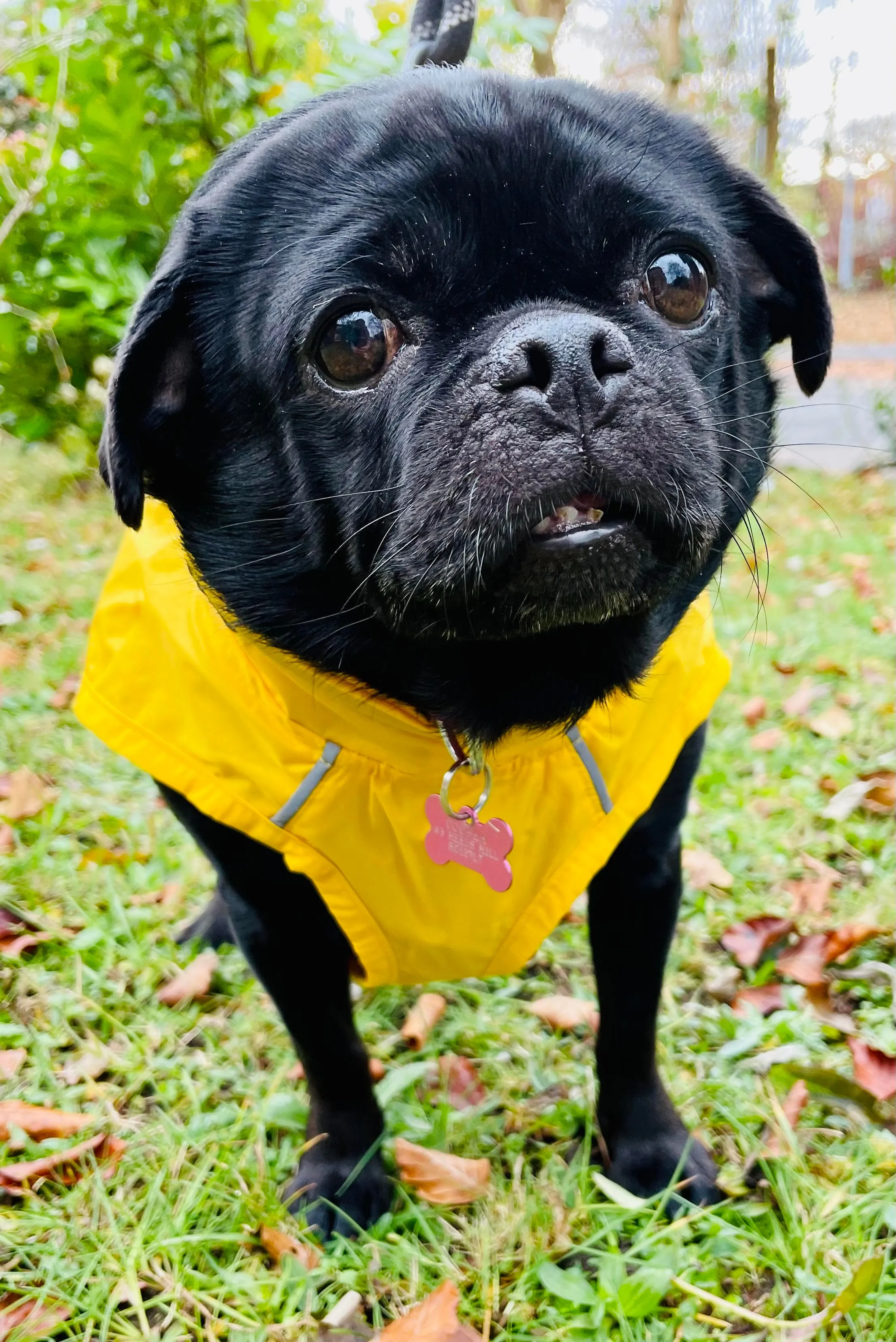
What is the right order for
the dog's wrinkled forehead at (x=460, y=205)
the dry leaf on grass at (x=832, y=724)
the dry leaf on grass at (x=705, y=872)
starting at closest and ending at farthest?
the dog's wrinkled forehead at (x=460, y=205) → the dry leaf on grass at (x=705, y=872) → the dry leaf on grass at (x=832, y=724)

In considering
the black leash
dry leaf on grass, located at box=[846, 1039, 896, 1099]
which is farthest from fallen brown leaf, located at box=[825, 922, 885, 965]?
the black leash

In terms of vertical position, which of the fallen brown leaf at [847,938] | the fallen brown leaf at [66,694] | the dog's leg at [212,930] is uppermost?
the fallen brown leaf at [847,938]

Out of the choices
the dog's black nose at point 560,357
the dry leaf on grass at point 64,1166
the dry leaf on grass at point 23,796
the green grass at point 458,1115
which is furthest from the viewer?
the dry leaf on grass at point 23,796

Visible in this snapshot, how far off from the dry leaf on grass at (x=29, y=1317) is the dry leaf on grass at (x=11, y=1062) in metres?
0.55

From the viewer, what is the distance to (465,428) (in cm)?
127

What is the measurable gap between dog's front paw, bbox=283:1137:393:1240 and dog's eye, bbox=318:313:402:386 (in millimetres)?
1456

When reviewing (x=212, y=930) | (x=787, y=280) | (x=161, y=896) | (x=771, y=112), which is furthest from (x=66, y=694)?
(x=771, y=112)

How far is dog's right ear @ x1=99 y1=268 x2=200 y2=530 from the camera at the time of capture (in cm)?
152

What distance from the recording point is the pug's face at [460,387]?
1.26 metres

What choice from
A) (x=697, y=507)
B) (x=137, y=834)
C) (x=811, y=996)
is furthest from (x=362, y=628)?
(x=137, y=834)

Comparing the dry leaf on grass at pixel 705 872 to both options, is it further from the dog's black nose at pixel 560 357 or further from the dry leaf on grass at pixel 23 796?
the dry leaf on grass at pixel 23 796

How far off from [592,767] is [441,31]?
1.73 m

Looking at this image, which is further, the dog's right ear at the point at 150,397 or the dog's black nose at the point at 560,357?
the dog's right ear at the point at 150,397

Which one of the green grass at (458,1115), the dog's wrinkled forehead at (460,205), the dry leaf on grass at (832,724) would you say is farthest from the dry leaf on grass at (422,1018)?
the dry leaf on grass at (832,724)
